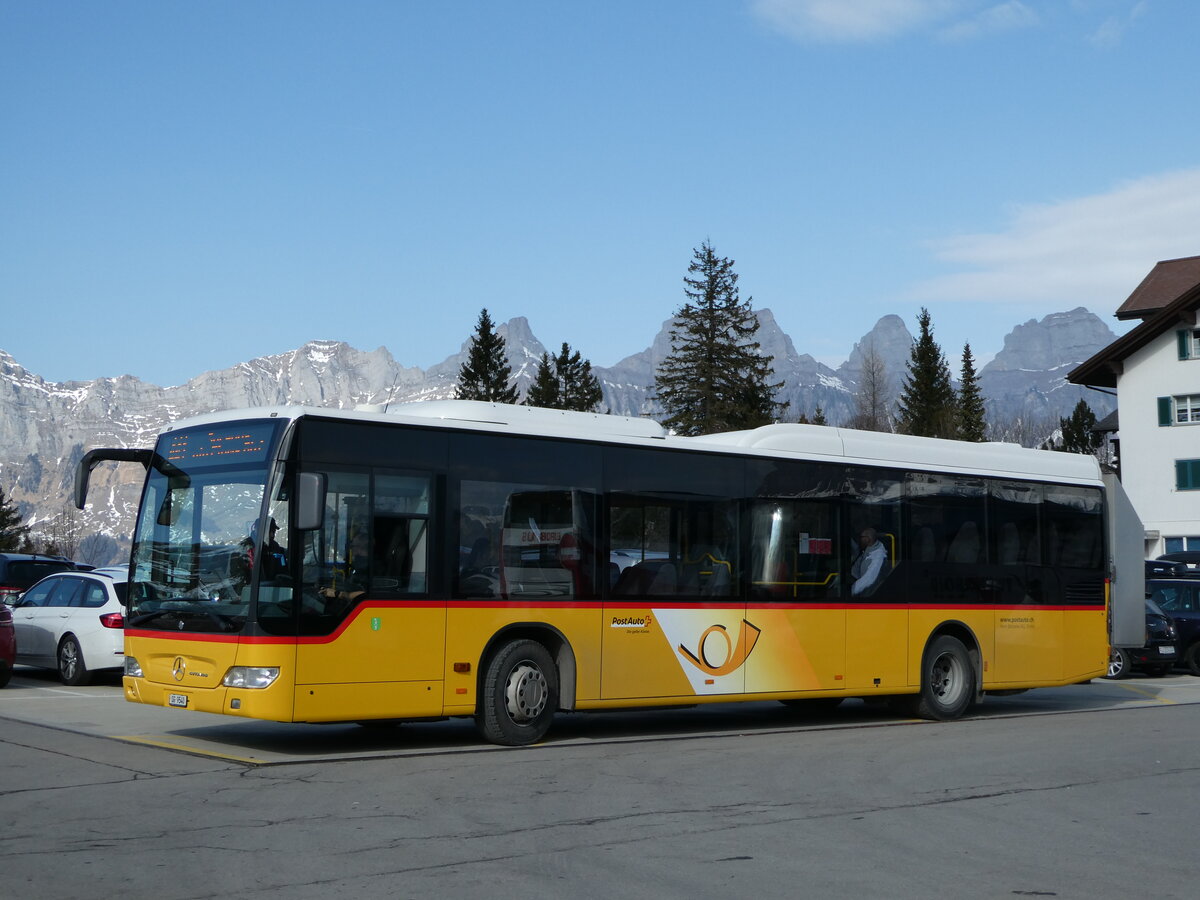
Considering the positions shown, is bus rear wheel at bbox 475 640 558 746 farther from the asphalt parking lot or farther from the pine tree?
the pine tree

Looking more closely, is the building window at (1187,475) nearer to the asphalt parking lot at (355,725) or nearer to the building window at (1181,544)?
the building window at (1181,544)

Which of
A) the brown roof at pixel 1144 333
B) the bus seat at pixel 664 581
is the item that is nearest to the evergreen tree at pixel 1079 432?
the brown roof at pixel 1144 333

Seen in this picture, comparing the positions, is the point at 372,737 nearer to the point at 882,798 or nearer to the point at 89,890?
the point at 882,798

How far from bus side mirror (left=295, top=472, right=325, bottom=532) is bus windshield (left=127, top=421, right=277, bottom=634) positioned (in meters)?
0.43

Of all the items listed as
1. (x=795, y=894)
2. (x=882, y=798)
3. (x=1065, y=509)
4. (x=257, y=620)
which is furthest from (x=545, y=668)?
(x=1065, y=509)

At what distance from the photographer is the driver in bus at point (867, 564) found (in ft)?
51.0

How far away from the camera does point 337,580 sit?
11.3m

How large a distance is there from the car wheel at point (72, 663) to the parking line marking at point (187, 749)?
249 inches

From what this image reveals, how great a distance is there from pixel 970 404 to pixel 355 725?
288 ft

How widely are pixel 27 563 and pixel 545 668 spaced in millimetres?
14270

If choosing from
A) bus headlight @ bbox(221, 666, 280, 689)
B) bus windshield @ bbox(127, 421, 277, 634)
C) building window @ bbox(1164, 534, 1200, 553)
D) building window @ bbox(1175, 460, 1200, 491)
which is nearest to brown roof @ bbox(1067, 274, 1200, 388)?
Result: building window @ bbox(1175, 460, 1200, 491)

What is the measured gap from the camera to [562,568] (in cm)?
1293

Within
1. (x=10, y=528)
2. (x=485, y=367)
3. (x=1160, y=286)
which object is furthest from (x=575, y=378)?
(x=1160, y=286)

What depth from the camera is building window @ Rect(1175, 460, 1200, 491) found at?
5175 cm
